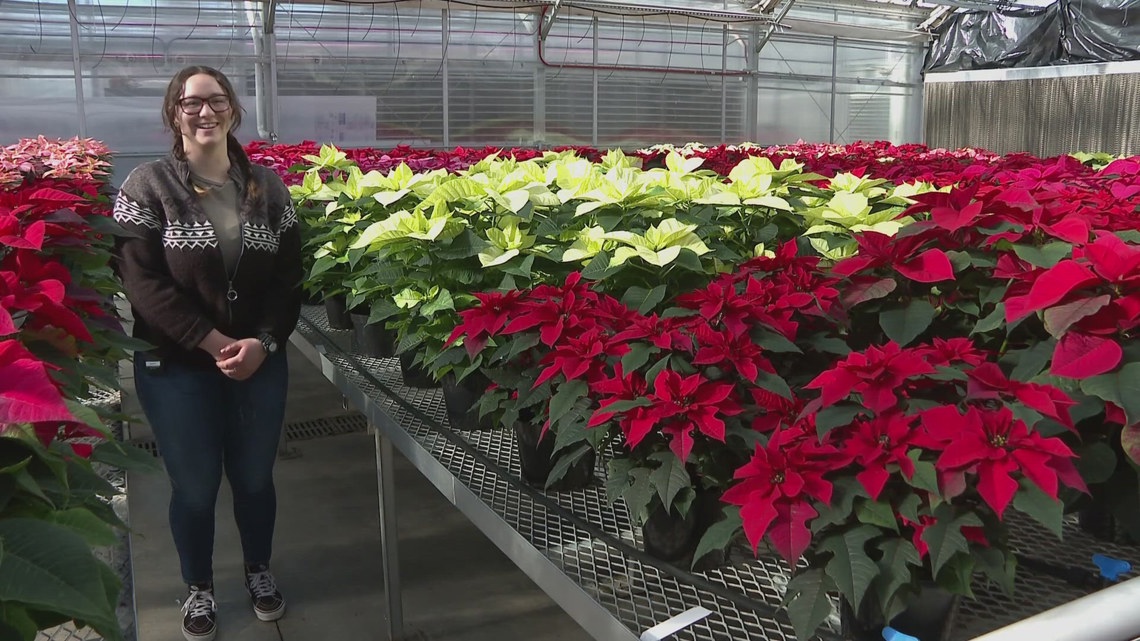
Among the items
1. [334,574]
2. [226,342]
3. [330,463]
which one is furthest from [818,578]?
[330,463]

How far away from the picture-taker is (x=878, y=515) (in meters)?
0.91

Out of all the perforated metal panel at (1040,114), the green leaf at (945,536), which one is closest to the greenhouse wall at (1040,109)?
the perforated metal panel at (1040,114)

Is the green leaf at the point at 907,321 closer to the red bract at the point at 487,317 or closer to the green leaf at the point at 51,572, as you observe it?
the red bract at the point at 487,317

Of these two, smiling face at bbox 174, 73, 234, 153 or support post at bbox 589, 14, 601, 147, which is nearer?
smiling face at bbox 174, 73, 234, 153

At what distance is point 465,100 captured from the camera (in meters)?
9.45

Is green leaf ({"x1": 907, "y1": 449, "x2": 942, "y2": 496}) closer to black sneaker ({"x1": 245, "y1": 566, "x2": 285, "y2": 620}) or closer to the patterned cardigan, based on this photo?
the patterned cardigan

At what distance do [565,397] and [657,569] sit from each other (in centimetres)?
27

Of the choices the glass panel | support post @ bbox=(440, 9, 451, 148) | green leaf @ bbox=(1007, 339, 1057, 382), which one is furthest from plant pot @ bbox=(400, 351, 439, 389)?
support post @ bbox=(440, 9, 451, 148)

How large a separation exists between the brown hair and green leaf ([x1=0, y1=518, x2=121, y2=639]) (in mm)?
1593

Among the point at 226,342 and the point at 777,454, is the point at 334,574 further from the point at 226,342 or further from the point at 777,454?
the point at 777,454

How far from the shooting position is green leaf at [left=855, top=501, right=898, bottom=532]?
907mm

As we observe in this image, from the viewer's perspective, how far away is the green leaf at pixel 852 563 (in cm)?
89

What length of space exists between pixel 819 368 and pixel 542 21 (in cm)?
889

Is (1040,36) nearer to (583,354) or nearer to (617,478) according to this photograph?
(583,354)
